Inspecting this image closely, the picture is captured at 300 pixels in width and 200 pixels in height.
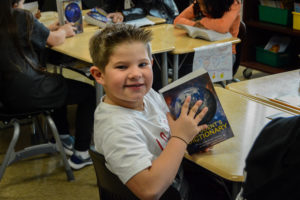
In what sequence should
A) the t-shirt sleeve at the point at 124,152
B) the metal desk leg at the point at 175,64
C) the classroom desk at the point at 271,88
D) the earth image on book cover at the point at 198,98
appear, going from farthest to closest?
the metal desk leg at the point at 175,64, the classroom desk at the point at 271,88, the earth image on book cover at the point at 198,98, the t-shirt sleeve at the point at 124,152

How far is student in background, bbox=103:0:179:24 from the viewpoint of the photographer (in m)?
3.02

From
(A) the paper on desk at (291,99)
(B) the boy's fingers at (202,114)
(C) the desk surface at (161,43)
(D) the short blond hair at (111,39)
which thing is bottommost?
(A) the paper on desk at (291,99)

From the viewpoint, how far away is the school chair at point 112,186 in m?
1.11

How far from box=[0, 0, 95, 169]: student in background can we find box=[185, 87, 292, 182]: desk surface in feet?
3.25

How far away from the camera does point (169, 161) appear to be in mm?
1113

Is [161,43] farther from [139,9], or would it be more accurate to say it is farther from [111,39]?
[111,39]

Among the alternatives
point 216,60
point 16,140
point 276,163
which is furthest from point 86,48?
point 276,163

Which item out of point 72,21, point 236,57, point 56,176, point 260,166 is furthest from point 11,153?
point 260,166

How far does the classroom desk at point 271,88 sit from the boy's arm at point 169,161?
1.70 ft

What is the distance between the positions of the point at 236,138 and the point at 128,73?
1.36 feet

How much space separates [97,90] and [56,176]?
24.4 inches

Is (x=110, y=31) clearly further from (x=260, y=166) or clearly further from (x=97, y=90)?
(x=97, y=90)

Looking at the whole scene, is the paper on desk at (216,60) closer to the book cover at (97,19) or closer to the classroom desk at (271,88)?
the classroom desk at (271,88)

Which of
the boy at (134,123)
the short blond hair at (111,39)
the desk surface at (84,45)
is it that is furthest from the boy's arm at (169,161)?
the desk surface at (84,45)
